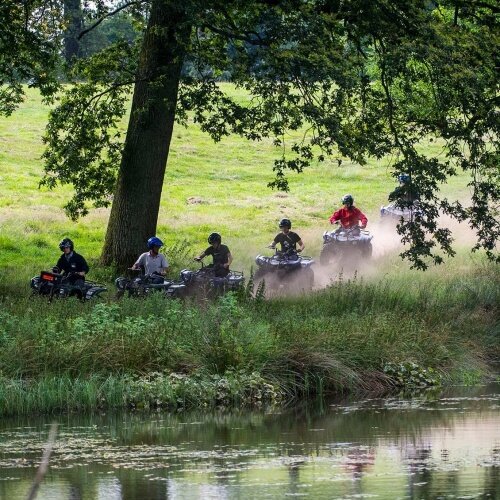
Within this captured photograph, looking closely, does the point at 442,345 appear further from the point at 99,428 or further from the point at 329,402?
the point at 99,428

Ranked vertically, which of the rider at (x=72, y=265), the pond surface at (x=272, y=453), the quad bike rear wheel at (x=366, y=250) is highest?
the quad bike rear wheel at (x=366, y=250)

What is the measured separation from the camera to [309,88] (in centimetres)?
2520

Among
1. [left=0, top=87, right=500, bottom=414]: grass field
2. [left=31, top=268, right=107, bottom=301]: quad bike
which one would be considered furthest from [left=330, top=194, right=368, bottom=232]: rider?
[left=31, top=268, right=107, bottom=301]: quad bike

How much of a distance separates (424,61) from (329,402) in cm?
863

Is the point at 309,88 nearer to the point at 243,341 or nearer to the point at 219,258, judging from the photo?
the point at 219,258

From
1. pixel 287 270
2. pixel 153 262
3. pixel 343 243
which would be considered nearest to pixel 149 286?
pixel 153 262

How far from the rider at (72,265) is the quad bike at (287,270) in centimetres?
444

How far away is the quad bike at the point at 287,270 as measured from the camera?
27.2 metres

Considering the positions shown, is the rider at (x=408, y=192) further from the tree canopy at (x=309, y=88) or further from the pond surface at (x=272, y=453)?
the pond surface at (x=272, y=453)

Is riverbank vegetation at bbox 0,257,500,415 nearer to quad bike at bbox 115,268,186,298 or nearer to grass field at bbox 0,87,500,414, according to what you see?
grass field at bbox 0,87,500,414

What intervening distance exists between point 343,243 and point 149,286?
28.0ft

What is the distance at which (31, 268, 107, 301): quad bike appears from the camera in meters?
23.4

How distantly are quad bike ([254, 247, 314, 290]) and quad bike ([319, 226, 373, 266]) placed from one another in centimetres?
373

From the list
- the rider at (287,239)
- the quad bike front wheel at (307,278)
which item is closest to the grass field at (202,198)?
the rider at (287,239)
